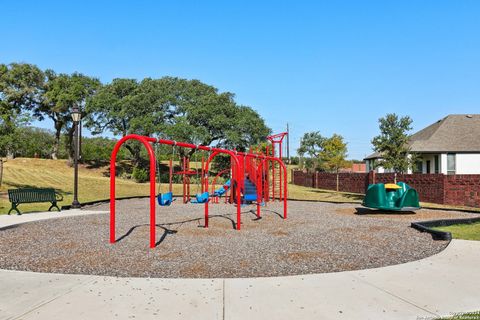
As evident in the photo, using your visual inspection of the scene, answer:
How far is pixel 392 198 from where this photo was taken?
48.6ft

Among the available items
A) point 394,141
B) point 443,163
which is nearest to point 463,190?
point 394,141

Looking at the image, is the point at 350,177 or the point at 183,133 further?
the point at 183,133

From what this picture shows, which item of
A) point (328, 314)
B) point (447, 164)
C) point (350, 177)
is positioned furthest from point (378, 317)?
point (447, 164)

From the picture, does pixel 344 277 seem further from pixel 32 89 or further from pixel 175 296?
pixel 32 89

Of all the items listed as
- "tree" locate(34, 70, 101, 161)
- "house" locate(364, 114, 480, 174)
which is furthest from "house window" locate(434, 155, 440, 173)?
"tree" locate(34, 70, 101, 161)

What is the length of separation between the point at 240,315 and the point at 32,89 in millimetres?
44494

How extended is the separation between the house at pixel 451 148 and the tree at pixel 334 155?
8175 mm

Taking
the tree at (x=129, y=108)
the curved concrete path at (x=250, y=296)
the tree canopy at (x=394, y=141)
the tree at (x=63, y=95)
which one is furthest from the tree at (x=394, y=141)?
the tree at (x=63, y=95)

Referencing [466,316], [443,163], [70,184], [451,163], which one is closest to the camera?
[466,316]

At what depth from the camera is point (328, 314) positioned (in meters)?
4.14

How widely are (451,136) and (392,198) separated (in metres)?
20.3

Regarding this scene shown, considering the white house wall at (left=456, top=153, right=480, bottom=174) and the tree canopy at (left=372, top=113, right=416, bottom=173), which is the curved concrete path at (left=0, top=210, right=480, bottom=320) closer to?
the tree canopy at (left=372, top=113, right=416, bottom=173)

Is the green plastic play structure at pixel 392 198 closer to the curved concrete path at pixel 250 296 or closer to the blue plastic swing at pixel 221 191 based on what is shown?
the blue plastic swing at pixel 221 191

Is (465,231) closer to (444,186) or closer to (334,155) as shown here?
(444,186)
